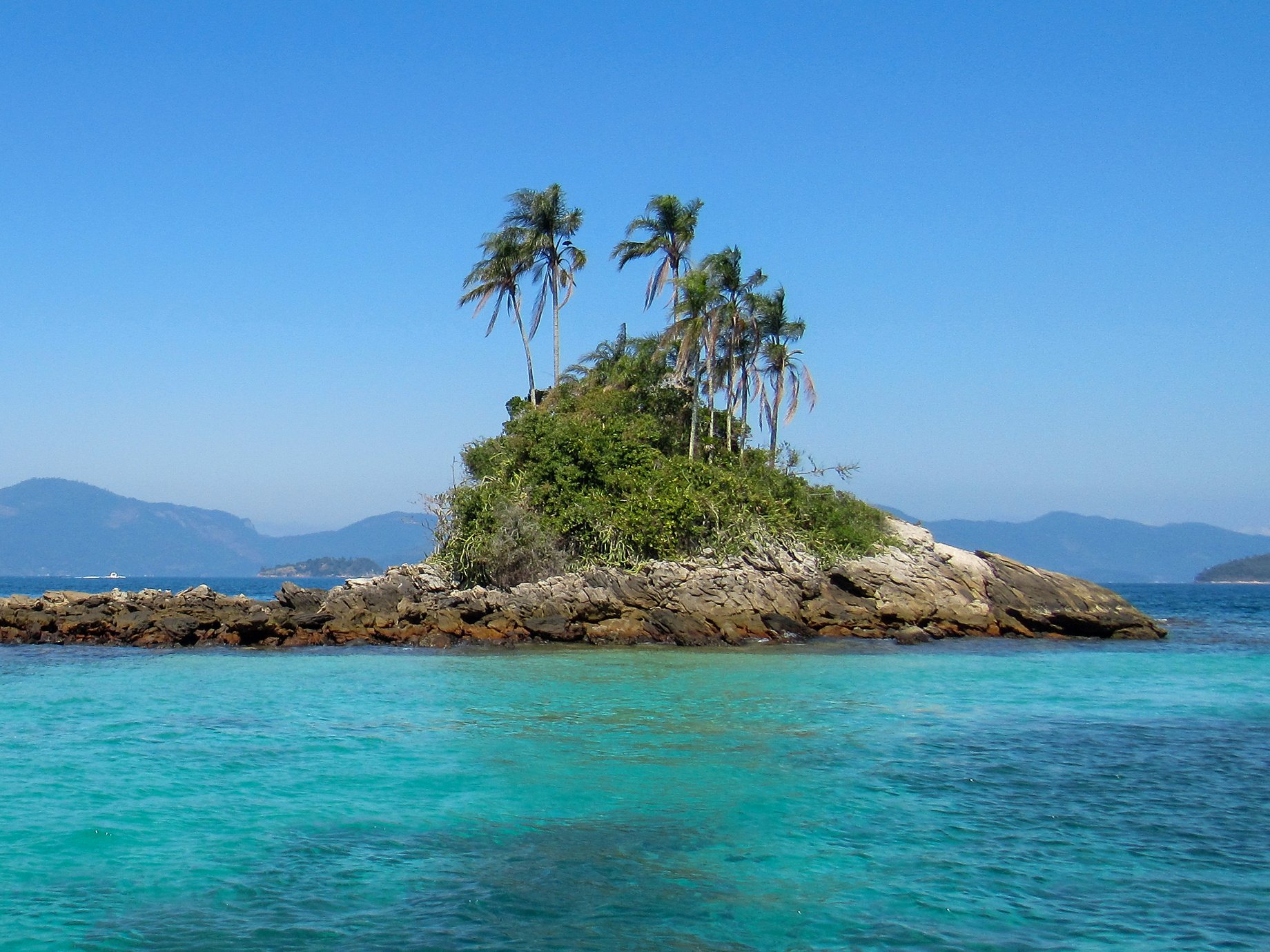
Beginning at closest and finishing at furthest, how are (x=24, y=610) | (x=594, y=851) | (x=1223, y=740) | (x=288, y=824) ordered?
(x=594, y=851) < (x=288, y=824) < (x=1223, y=740) < (x=24, y=610)

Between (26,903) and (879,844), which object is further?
(879,844)

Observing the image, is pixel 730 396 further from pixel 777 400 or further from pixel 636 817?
pixel 636 817

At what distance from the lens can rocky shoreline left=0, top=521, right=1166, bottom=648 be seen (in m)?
29.9

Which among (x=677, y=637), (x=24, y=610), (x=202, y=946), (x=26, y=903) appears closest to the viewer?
(x=202, y=946)

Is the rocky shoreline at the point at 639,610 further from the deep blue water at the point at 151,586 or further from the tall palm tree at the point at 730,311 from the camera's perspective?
the deep blue water at the point at 151,586

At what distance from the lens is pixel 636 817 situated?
10656 millimetres

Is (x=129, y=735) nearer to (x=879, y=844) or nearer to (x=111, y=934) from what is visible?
(x=111, y=934)

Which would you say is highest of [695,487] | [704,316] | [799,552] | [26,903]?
[704,316]

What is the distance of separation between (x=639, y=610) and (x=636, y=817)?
65.3 ft

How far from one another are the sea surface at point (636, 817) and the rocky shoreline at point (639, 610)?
29.8 ft

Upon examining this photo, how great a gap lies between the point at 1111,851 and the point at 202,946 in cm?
794

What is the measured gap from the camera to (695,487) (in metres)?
34.6

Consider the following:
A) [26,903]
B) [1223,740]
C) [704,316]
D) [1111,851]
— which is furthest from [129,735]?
[704,316]

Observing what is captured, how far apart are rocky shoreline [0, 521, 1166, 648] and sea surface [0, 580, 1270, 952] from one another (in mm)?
9070
